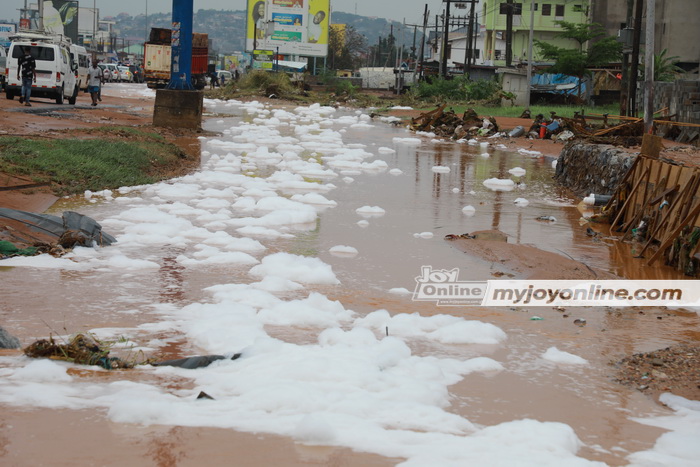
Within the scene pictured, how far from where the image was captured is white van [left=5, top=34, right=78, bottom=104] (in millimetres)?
27656

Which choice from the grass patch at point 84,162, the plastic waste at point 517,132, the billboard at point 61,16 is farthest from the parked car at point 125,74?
the grass patch at point 84,162

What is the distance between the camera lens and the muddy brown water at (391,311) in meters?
4.46

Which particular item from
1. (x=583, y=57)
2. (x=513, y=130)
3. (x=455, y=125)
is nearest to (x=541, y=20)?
(x=583, y=57)

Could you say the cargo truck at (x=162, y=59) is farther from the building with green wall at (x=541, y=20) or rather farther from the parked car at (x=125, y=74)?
the building with green wall at (x=541, y=20)

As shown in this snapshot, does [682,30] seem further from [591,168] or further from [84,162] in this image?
[84,162]

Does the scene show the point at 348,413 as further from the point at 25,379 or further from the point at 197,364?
the point at 25,379

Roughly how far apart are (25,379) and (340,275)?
411cm

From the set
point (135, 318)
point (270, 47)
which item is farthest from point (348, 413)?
point (270, 47)

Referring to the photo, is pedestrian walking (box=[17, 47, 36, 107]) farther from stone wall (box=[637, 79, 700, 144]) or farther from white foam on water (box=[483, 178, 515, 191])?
stone wall (box=[637, 79, 700, 144])

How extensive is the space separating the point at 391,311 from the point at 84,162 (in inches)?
328

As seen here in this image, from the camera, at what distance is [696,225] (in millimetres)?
9492

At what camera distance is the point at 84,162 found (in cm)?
1424

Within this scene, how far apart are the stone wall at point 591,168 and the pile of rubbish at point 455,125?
11200 millimetres

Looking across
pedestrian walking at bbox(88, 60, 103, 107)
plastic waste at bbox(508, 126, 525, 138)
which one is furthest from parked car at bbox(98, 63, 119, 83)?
plastic waste at bbox(508, 126, 525, 138)
